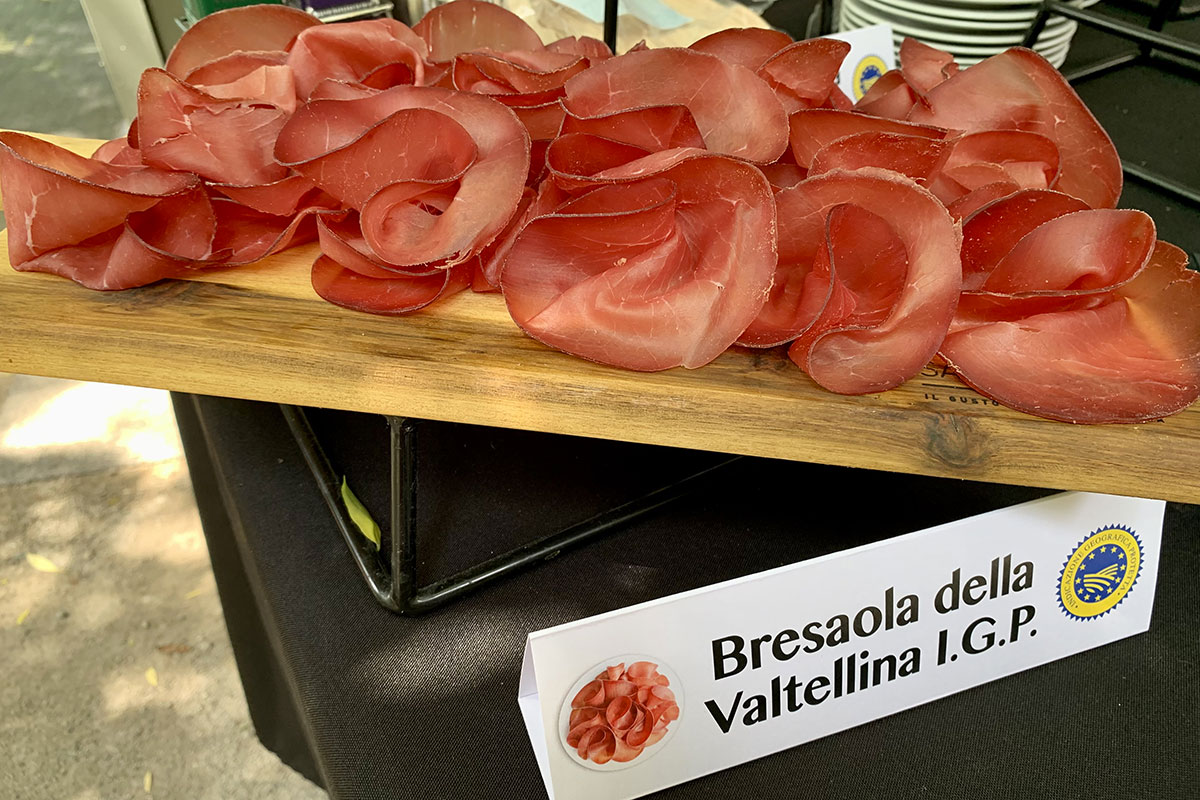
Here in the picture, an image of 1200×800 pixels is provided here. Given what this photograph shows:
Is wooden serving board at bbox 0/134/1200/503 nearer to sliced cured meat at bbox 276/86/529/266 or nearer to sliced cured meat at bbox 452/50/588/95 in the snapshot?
sliced cured meat at bbox 276/86/529/266

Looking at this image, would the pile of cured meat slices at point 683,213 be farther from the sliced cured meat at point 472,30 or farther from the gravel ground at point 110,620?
the gravel ground at point 110,620

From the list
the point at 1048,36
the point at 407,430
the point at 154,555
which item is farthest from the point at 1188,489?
the point at 154,555

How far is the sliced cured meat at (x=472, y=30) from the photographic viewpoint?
792 mm

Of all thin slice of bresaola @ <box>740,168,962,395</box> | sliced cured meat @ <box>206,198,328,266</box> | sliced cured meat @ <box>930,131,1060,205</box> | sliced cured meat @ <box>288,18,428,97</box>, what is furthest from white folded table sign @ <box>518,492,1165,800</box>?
sliced cured meat @ <box>288,18,428,97</box>

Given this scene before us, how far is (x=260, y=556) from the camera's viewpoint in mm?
792

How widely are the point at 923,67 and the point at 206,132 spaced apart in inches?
21.0

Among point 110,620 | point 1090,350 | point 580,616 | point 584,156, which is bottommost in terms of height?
point 110,620

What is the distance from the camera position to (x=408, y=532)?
2.22 ft

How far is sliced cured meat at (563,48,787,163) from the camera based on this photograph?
2.04 ft

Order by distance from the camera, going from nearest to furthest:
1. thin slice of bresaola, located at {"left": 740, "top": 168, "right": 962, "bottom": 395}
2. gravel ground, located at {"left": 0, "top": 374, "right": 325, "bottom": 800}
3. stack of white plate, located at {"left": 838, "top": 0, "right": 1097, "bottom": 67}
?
thin slice of bresaola, located at {"left": 740, "top": 168, "right": 962, "bottom": 395} → gravel ground, located at {"left": 0, "top": 374, "right": 325, "bottom": 800} → stack of white plate, located at {"left": 838, "top": 0, "right": 1097, "bottom": 67}

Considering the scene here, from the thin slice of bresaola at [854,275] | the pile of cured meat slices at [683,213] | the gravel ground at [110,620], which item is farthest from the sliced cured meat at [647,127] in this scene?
the gravel ground at [110,620]

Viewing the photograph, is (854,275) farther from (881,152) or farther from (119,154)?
(119,154)

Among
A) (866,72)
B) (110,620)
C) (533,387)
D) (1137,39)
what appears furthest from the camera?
(110,620)

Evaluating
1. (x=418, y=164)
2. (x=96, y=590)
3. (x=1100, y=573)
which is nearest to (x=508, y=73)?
(x=418, y=164)
